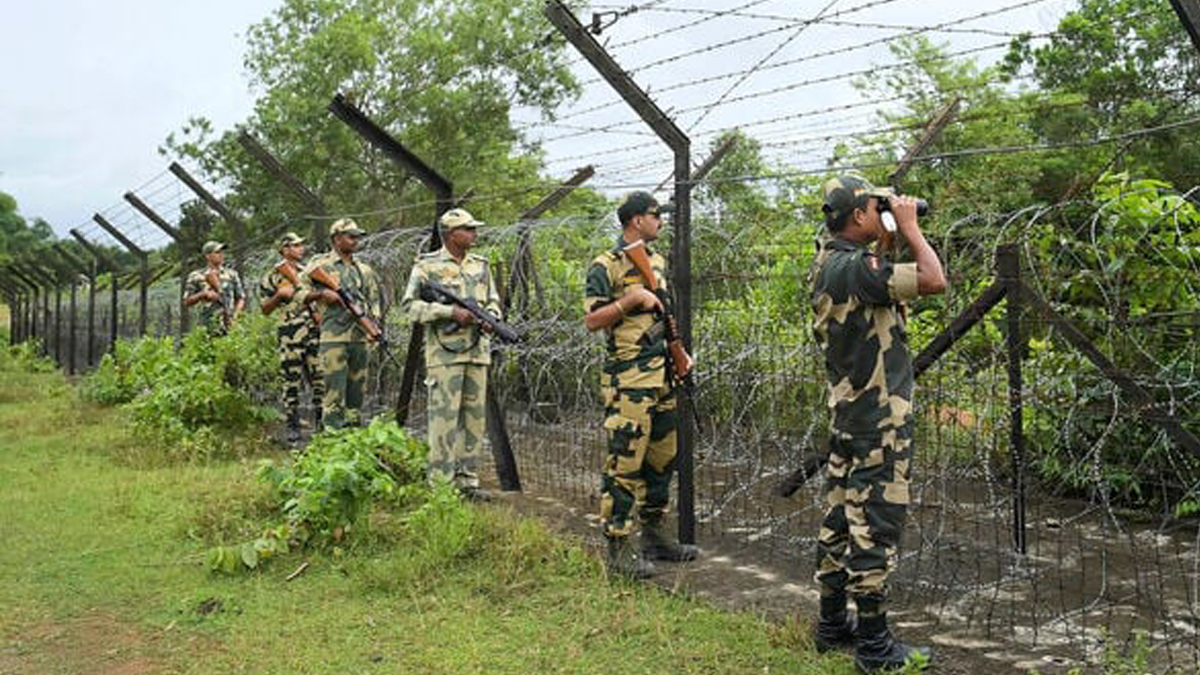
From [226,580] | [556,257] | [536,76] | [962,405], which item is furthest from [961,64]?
[226,580]

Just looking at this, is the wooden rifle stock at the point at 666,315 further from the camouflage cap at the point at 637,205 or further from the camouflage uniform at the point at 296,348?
the camouflage uniform at the point at 296,348

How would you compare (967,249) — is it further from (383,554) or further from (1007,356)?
(383,554)

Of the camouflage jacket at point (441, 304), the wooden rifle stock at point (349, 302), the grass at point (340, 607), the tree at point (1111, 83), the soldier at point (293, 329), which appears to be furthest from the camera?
the tree at point (1111, 83)

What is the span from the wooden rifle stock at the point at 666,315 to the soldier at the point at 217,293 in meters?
6.66

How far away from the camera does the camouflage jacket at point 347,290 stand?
23.7ft

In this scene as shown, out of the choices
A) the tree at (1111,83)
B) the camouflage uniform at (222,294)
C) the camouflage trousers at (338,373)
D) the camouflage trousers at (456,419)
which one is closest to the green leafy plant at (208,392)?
the camouflage uniform at (222,294)

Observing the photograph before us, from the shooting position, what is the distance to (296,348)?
8484 mm

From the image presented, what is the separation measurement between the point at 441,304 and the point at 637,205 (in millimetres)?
1749

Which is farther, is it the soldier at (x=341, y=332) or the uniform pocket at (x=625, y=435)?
the soldier at (x=341, y=332)

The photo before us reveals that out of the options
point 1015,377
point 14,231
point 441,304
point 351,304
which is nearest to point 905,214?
point 1015,377

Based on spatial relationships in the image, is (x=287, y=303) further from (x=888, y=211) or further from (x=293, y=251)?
(x=888, y=211)

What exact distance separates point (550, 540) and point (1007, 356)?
2.15 m

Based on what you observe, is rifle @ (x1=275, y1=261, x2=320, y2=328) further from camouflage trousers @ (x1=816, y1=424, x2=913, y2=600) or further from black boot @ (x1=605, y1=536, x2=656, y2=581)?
camouflage trousers @ (x1=816, y1=424, x2=913, y2=600)

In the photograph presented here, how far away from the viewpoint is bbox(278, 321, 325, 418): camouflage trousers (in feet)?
27.7
